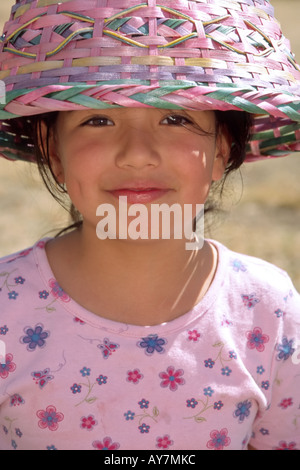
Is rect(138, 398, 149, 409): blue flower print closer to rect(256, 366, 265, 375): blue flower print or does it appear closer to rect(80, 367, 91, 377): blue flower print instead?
rect(80, 367, 91, 377): blue flower print

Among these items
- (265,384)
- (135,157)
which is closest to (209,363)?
(265,384)

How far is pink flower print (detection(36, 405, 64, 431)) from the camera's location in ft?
5.10

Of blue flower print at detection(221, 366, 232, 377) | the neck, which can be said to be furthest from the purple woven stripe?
blue flower print at detection(221, 366, 232, 377)

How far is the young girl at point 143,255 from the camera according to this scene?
138 centimetres

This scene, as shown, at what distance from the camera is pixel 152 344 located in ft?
5.22

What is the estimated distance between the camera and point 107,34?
1372 millimetres

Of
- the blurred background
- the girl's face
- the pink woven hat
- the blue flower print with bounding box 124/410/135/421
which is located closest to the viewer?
the pink woven hat

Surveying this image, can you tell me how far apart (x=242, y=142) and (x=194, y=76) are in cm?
43

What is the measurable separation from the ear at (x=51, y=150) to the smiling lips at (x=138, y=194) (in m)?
0.26

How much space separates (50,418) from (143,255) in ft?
1.38

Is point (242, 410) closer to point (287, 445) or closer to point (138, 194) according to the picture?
point (287, 445)

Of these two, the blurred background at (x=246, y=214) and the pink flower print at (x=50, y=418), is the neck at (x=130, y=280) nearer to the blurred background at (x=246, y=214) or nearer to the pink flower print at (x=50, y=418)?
the pink flower print at (x=50, y=418)

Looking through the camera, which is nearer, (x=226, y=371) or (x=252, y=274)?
(x=226, y=371)

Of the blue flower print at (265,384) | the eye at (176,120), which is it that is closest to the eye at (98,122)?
the eye at (176,120)
